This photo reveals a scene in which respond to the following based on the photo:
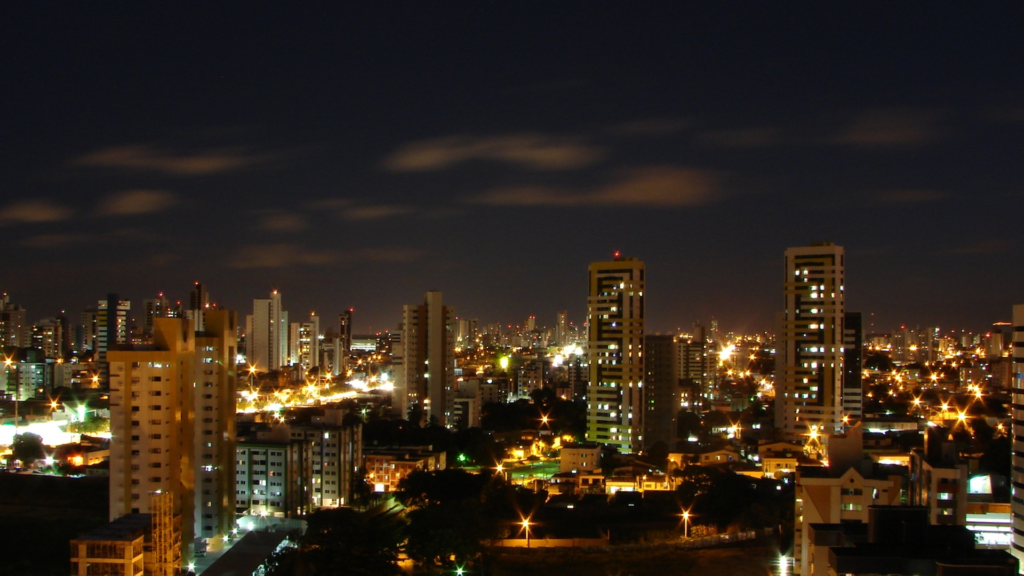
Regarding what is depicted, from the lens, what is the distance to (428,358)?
21594mm

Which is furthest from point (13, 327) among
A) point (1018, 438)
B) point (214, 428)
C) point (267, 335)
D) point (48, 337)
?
point (1018, 438)

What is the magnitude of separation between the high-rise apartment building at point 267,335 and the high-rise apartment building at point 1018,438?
119 ft

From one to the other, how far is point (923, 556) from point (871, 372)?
29.3 metres

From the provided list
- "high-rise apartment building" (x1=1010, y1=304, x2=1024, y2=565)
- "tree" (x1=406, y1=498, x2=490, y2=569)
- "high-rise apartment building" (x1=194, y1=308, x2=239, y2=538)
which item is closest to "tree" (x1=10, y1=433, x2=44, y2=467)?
"high-rise apartment building" (x1=194, y1=308, x2=239, y2=538)

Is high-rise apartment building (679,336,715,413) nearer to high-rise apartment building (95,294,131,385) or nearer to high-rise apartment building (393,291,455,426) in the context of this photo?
high-rise apartment building (393,291,455,426)

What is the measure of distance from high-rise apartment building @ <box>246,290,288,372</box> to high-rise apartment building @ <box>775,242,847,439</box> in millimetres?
28340

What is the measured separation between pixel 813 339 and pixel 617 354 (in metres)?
3.85

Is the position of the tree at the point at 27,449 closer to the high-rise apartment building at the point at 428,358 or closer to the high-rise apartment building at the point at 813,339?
the high-rise apartment building at the point at 428,358

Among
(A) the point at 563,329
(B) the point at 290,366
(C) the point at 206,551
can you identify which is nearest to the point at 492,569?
(C) the point at 206,551

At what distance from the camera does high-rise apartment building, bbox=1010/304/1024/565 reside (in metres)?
7.44

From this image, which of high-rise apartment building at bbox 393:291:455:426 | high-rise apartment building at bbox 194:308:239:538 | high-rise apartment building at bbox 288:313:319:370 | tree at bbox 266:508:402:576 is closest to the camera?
tree at bbox 266:508:402:576

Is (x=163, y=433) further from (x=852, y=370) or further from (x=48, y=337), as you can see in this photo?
(x=48, y=337)

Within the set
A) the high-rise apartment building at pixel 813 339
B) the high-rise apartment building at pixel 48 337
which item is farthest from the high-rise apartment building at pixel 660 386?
the high-rise apartment building at pixel 48 337

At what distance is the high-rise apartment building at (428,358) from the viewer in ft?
70.3
